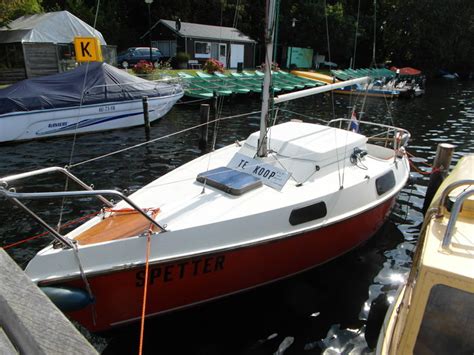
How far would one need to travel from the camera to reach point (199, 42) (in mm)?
41938

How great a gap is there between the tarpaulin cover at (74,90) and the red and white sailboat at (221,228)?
976 centimetres

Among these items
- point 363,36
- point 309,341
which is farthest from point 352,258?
point 363,36

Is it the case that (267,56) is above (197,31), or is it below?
above

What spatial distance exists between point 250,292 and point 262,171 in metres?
2.27

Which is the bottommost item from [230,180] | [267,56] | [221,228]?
[221,228]

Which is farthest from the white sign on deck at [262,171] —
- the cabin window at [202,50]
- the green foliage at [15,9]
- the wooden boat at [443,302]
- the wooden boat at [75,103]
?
the cabin window at [202,50]

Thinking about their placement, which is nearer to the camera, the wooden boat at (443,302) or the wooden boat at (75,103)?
the wooden boat at (443,302)

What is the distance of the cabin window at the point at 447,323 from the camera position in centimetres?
322

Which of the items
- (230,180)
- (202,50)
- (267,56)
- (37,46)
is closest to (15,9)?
(37,46)

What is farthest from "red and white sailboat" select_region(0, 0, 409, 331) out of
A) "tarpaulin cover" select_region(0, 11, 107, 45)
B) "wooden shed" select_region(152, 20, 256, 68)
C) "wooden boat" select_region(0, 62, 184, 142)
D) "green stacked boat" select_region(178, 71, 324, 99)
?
"wooden shed" select_region(152, 20, 256, 68)

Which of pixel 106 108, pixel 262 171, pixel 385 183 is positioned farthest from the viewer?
pixel 106 108

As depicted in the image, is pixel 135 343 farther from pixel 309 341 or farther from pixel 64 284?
pixel 309 341

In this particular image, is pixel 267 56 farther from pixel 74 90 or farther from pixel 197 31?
pixel 197 31

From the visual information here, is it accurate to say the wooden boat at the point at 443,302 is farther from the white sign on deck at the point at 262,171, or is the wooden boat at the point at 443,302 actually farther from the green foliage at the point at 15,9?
the green foliage at the point at 15,9
